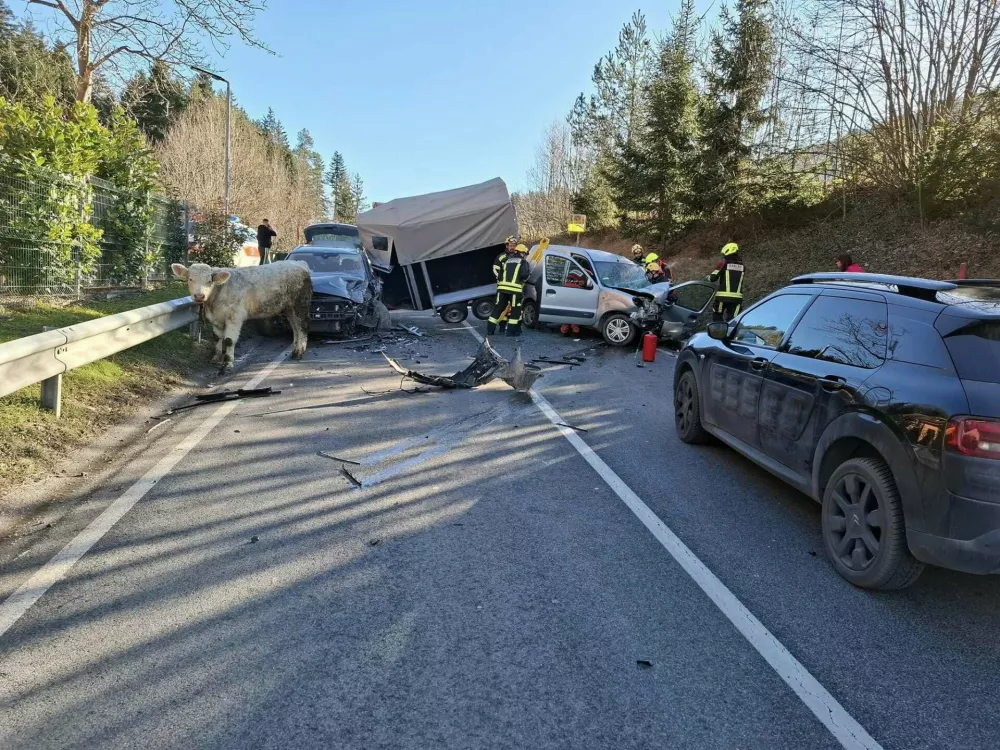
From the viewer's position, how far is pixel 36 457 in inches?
209

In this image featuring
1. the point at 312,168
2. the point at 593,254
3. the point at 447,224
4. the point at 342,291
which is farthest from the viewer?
the point at 312,168

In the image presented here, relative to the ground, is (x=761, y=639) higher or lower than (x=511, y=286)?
lower

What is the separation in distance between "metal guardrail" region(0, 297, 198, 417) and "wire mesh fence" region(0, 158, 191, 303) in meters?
3.59

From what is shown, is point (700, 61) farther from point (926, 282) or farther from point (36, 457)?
point (36, 457)

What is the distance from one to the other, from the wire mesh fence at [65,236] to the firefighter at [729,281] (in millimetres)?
11552

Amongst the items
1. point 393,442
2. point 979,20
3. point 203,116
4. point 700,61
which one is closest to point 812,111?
point 979,20

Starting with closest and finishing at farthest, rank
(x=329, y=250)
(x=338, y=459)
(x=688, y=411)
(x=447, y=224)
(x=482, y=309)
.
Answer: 1. (x=338, y=459)
2. (x=688, y=411)
3. (x=329, y=250)
4. (x=447, y=224)
5. (x=482, y=309)

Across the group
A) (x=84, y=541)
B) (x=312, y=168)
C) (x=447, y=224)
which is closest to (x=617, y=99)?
(x=447, y=224)

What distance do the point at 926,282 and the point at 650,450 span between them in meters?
2.93

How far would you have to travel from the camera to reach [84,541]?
13.2 feet

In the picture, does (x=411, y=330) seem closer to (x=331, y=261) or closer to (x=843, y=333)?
(x=331, y=261)

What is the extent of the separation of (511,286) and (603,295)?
6.31 ft

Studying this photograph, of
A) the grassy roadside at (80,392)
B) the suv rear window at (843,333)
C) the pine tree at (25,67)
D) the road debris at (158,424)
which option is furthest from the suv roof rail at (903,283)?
the pine tree at (25,67)

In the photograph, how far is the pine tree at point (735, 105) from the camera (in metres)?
22.1
